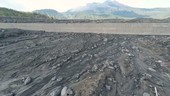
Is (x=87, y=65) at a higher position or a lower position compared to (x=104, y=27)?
lower

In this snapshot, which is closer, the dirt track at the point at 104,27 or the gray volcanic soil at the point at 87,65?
the gray volcanic soil at the point at 87,65

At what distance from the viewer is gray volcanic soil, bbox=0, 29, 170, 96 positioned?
516 inches

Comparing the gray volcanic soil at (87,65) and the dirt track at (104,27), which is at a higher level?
the dirt track at (104,27)

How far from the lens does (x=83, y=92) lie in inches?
484

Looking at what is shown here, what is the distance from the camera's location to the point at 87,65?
16.3m

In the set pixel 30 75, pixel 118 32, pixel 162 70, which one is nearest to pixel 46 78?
pixel 30 75

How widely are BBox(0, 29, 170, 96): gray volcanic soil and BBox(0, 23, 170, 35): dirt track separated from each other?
2.49 feet

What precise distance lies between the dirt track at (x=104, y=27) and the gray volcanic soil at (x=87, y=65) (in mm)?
760

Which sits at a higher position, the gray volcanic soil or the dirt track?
the dirt track

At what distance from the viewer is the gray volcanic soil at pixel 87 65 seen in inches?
516

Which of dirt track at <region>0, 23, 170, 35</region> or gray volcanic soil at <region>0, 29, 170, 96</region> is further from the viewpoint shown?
dirt track at <region>0, 23, 170, 35</region>

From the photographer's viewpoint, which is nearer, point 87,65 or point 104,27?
point 87,65

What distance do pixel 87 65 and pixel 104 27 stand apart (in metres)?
9.37

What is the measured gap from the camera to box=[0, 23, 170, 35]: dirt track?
22.3 meters
